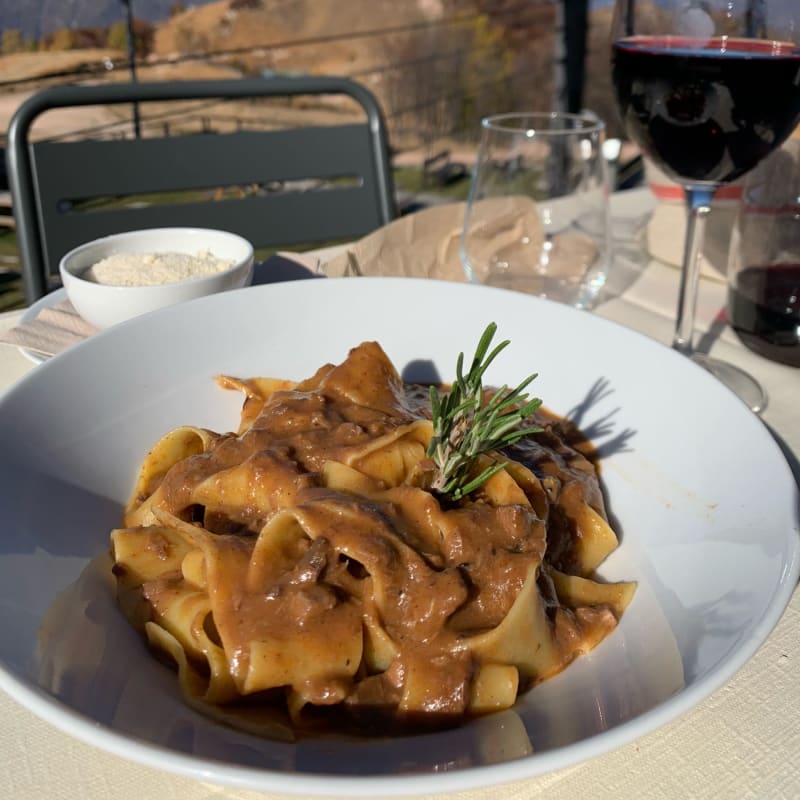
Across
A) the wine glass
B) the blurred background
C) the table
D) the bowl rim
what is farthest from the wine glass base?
the blurred background

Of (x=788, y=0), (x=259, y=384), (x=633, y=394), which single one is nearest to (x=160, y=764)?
(x=259, y=384)

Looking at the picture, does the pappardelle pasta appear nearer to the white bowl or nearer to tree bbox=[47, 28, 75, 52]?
the white bowl

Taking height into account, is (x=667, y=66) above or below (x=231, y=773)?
above

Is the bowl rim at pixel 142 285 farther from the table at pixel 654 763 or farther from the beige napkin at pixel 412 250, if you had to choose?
the table at pixel 654 763

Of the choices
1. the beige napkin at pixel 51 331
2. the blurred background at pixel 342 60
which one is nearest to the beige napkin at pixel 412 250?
the beige napkin at pixel 51 331

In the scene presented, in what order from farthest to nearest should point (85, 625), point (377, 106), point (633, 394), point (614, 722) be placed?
1. point (377, 106)
2. point (633, 394)
3. point (85, 625)
4. point (614, 722)

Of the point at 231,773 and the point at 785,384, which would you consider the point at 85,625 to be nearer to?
the point at 231,773
